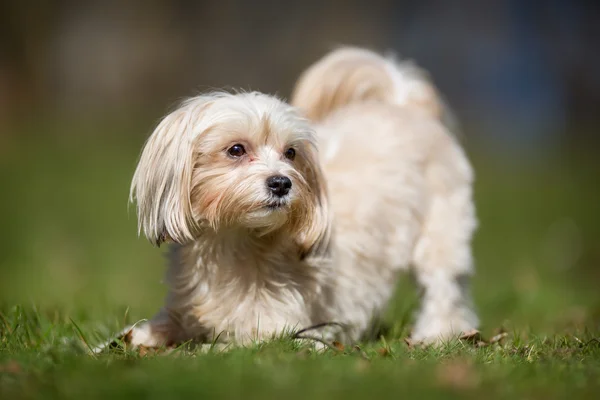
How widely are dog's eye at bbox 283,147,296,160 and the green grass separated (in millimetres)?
899

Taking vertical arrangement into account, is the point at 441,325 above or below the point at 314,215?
below

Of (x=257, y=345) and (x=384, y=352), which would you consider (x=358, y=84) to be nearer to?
(x=384, y=352)

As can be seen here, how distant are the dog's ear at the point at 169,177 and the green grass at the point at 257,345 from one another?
558 millimetres

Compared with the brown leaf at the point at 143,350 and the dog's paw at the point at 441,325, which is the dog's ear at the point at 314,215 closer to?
the brown leaf at the point at 143,350

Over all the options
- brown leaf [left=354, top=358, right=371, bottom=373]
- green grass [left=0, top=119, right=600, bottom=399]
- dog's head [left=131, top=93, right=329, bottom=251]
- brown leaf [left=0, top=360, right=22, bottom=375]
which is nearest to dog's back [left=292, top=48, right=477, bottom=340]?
green grass [left=0, top=119, right=600, bottom=399]

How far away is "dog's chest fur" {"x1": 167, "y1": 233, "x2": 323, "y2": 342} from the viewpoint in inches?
155

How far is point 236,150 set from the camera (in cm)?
386

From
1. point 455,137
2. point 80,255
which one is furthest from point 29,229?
point 455,137

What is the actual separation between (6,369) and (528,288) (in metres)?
4.64

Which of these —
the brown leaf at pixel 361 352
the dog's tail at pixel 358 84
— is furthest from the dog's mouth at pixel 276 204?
the dog's tail at pixel 358 84

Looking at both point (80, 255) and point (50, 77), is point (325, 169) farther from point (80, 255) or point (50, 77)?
point (50, 77)

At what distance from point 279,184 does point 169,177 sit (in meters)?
0.50

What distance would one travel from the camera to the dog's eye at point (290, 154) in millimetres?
4004

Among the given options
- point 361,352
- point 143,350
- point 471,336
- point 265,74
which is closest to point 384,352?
point 361,352
